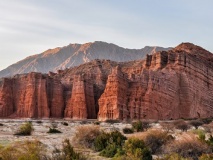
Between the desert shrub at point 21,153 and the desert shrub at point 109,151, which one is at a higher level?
the desert shrub at point 21,153

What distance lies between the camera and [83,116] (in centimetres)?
8581

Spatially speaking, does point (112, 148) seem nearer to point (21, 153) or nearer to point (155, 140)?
point (155, 140)

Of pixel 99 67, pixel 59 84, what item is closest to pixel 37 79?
pixel 59 84

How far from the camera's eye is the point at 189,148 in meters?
16.7

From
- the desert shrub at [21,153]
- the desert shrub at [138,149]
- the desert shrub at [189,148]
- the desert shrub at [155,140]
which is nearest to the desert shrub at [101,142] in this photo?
the desert shrub at [155,140]

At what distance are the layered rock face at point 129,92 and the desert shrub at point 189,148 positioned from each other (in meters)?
51.4

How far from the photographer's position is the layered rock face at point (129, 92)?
234ft

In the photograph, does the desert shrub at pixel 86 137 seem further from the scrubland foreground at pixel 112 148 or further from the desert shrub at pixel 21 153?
the desert shrub at pixel 21 153

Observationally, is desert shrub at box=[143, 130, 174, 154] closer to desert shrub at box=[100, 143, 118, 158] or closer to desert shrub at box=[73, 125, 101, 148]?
desert shrub at box=[100, 143, 118, 158]

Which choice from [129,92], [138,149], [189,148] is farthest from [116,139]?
[129,92]

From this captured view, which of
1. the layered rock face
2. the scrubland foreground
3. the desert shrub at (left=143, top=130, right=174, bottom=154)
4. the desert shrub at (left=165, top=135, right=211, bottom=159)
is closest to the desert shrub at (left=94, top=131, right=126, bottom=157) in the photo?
the scrubland foreground

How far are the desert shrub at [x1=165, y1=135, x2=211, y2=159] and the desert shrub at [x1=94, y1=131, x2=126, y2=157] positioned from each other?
8.13ft

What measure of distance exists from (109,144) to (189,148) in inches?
152

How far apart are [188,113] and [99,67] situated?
40664 millimetres
